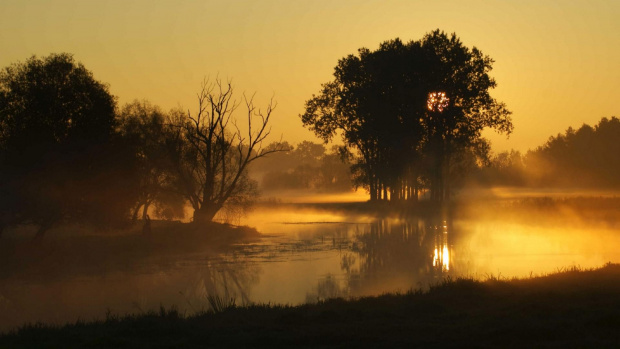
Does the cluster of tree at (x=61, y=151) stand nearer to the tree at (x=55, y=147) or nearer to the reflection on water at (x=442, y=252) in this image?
the tree at (x=55, y=147)

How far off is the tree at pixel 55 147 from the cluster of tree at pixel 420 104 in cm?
3990

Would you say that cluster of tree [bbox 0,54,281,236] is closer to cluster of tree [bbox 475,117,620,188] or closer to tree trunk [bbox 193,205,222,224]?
tree trunk [bbox 193,205,222,224]

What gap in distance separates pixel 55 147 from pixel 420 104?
44.4 m

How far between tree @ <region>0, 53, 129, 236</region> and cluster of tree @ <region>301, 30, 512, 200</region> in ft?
131

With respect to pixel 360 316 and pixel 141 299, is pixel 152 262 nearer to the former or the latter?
pixel 141 299

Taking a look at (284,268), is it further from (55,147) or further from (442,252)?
(55,147)

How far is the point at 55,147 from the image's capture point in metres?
37.3

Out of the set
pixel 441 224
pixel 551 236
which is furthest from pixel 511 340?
pixel 441 224

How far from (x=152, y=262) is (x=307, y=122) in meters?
50.5

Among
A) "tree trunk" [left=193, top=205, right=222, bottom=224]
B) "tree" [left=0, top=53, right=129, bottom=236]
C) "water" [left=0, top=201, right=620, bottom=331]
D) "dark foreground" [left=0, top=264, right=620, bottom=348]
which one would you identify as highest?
"tree" [left=0, top=53, right=129, bottom=236]

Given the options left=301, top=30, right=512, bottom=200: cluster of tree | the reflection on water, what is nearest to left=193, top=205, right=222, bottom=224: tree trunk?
the reflection on water

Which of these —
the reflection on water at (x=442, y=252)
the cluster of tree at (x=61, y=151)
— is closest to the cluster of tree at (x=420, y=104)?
the reflection on water at (x=442, y=252)

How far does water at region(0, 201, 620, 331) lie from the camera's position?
24391mm

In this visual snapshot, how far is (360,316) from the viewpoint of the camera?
52.9 ft
